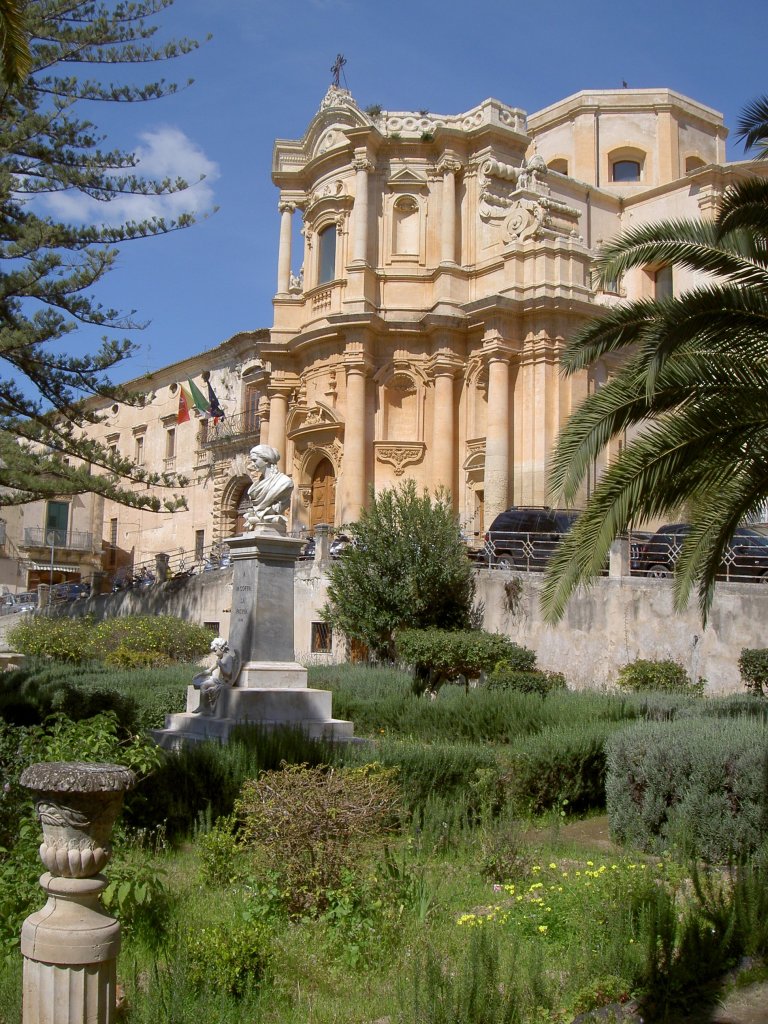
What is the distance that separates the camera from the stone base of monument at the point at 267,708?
10992 millimetres

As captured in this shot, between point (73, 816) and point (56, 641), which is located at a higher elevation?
point (56, 641)

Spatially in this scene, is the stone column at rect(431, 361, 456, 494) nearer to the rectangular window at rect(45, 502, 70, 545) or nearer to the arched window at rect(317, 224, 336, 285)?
the arched window at rect(317, 224, 336, 285)

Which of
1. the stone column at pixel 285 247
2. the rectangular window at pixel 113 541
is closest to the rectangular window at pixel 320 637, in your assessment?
the stone column at pixel 285 247

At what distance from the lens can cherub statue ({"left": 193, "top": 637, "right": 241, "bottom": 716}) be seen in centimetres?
1128

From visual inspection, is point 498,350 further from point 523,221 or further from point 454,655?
point 454,655

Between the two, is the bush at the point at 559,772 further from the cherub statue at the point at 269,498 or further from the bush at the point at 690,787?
the cherub statue at the point at 269,498

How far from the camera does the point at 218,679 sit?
11.4 metres

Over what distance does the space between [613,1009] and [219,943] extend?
1.85 meters

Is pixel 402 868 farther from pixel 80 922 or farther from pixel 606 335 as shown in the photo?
pixel 606 335

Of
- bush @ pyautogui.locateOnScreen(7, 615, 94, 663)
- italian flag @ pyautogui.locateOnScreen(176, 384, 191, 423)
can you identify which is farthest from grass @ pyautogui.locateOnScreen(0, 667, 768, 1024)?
italian flag @ pyautogui.locateOnScreen(176, 384, 191, 423)

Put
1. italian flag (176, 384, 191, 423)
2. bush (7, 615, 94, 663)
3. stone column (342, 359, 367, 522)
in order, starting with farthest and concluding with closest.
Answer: italian flag (176, 384, 191, 423) < stone column (342, 359, 367, 522) < bush (7, 615, 94, 663)

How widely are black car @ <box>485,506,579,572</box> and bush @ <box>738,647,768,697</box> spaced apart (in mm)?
5584

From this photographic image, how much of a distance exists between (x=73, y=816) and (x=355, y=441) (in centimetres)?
2590

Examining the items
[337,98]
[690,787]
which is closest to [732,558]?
[690,787]
